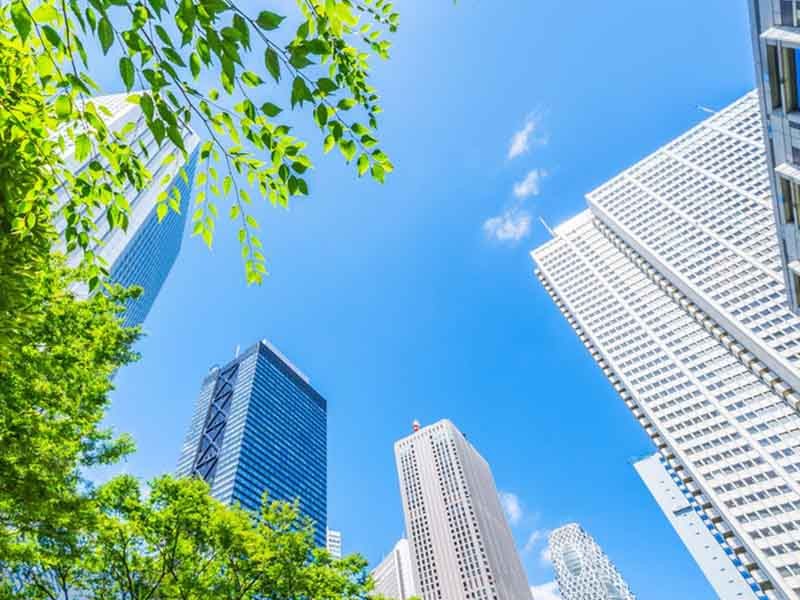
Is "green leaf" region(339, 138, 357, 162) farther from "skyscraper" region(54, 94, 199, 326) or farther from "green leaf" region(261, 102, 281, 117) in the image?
"skyscraper" region(54, 94, 199, 326)

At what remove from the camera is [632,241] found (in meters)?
104

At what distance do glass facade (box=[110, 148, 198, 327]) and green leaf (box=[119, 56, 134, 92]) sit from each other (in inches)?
3839

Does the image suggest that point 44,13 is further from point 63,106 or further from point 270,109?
point 270,109

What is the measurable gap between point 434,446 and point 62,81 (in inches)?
6668

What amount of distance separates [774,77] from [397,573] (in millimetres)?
199580

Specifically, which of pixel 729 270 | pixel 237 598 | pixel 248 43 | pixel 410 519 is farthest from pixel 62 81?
pixel 410 519

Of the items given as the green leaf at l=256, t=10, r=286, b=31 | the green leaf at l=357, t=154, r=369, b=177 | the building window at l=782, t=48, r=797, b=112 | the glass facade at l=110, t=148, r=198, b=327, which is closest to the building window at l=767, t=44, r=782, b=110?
the building window at l=782, t=48, r=797, b=112

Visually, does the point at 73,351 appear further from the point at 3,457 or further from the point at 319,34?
the point at 319,34

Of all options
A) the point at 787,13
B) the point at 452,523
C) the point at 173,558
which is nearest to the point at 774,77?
the point at 787,13

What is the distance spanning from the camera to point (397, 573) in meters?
176

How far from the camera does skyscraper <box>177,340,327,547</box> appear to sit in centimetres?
12812

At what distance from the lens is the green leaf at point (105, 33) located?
2099 mm

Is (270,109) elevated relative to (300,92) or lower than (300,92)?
elevated

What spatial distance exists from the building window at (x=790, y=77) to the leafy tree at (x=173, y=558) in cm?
2825
